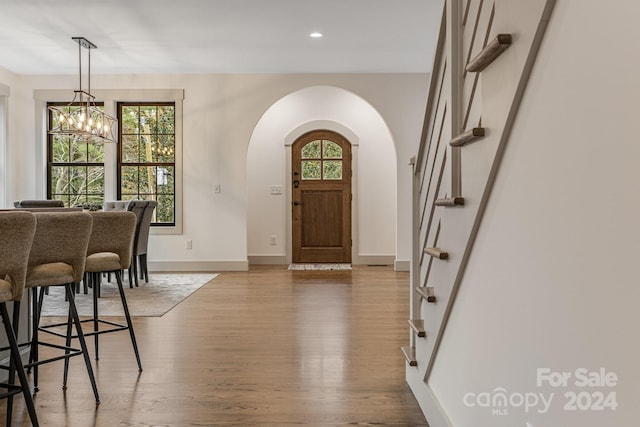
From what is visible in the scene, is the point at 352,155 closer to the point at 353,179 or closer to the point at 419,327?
the point at 353,179

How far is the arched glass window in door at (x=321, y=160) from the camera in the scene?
26.5ft

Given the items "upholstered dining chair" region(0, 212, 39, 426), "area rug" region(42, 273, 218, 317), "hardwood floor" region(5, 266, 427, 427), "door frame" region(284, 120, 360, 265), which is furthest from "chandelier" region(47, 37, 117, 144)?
"upholstered dining chair" region(0, 212, 39, 426)

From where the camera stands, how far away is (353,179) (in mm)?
7977

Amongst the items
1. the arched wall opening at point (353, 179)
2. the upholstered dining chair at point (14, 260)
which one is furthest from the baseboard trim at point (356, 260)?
the upholstered dining chair at point (14, 260)

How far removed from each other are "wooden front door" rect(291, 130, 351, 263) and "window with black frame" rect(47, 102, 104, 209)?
293 centimetres

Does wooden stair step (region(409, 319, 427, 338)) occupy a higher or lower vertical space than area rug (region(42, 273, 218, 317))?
higher

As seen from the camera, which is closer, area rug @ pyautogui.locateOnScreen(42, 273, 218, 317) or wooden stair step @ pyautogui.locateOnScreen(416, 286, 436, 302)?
wooden stair step @ pyautogui.locateOnScreen(416, 286, 436, 302)

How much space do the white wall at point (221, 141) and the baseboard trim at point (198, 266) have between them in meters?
0.01

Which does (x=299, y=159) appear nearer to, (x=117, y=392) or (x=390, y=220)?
(x=390, y=220)

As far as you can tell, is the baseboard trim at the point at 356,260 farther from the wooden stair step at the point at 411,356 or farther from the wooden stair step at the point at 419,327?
the wooden stair step at the point at 419,327

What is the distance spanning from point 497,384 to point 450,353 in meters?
0.47

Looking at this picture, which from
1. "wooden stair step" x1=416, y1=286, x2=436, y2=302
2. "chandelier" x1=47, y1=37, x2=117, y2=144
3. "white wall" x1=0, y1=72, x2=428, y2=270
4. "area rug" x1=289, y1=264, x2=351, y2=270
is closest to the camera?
"wooden stair step" x1=416, y1=286, x2=436, y2=302

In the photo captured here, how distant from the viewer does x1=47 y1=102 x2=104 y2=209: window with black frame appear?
705 centimetres

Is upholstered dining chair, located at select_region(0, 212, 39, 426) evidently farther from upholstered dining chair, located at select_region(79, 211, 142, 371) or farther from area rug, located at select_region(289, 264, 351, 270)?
area rug, located at select_region(289, 264, 351, 270)
